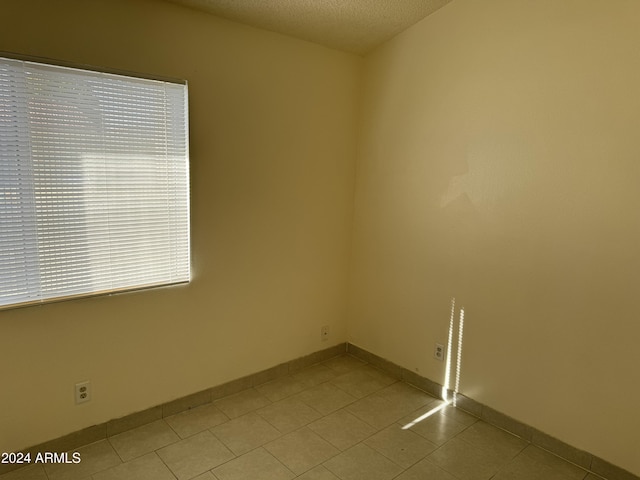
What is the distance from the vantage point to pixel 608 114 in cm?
194

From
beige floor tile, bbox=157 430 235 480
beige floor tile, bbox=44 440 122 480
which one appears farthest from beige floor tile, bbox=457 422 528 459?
beige floor tile, bbox=44 440 122 480

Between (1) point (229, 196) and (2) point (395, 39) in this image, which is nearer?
(1) point (229, 196)

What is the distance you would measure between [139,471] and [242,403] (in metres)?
0.74

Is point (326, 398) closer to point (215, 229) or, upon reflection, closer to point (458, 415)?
point (458, 415)

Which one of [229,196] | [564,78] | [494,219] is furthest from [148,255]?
[564,78]

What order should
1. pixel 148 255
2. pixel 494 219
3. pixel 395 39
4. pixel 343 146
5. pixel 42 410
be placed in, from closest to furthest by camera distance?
pixel 42 410 < pixel 148 255 < pixel 494 219 < pixel 395 39 < pixel 343 146

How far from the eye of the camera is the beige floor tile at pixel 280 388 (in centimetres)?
272

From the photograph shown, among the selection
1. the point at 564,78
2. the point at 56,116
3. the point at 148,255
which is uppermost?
the point at 564,78

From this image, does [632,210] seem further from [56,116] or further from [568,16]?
[56,116]

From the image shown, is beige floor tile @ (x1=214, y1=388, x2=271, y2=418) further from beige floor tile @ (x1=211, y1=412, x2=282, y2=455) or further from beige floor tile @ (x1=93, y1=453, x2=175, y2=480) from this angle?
beige floor tile @ (x1=93, y1=453, x2=175, y2=480)

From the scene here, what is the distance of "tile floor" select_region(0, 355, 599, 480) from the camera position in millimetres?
2014

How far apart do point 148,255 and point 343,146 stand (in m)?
1.56

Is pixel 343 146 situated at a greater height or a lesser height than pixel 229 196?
greater

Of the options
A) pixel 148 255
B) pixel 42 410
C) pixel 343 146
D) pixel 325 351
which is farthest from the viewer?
pixel 325 351
